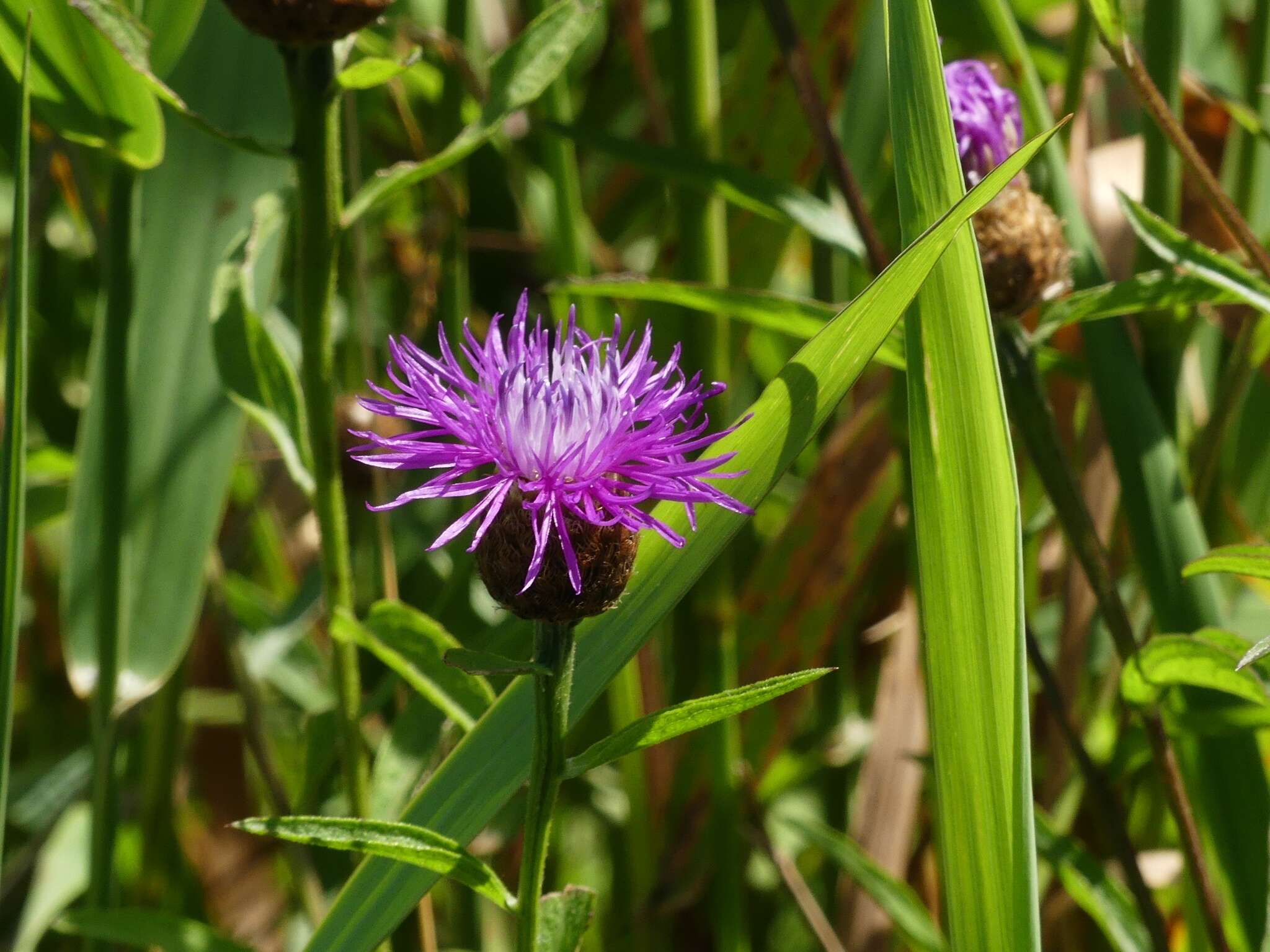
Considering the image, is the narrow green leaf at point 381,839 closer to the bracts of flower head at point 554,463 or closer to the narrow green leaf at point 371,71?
the bracts of flower head at point 554,463

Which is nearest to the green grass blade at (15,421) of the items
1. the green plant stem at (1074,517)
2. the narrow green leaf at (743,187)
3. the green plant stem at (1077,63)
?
the narrow green leaf at (743,187)

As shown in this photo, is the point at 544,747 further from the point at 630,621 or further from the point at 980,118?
the point at 980,118

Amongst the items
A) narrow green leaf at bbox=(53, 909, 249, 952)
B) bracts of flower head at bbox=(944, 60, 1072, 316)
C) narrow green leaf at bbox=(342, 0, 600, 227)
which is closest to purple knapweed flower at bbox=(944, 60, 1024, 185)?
bracts of flower head at bbox=(944, 60, 1072, 316)

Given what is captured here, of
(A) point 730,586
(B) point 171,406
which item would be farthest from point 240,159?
(A) point 730,586

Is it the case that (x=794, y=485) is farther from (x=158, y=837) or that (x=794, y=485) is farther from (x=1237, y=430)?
(x=158, y=837)

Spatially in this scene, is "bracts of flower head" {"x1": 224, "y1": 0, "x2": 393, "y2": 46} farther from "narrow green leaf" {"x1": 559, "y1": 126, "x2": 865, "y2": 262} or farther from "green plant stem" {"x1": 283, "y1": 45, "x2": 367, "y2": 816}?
"narrow green leaf" {"x1": 559, "y1": 126, "x2": 865, "y2": 262}
